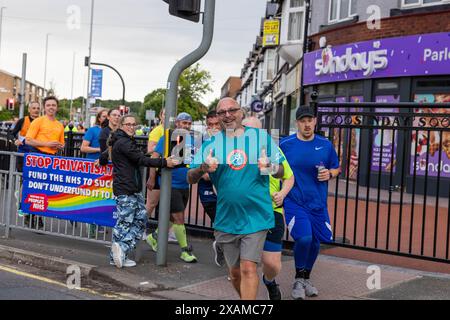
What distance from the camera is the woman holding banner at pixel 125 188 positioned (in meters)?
6.91

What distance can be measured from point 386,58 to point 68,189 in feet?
38.9

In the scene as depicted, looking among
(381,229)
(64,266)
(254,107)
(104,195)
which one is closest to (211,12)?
(104,195)

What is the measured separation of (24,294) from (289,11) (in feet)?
78.8

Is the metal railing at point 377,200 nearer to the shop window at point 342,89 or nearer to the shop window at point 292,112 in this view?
the shop window at point 342,89

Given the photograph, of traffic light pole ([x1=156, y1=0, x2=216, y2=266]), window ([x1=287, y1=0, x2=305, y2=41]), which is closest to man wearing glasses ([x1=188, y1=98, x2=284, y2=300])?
traffic light pole ([x1=156, y1=0, x2=216, y2=266])

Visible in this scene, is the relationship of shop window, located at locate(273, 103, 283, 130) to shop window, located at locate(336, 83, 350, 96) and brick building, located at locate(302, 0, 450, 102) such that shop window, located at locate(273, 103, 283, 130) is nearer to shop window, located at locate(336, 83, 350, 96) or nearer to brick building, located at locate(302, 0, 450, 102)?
brick building, located at locate(302, 0, 450, 102)

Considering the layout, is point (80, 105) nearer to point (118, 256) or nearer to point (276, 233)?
point (118, 256)

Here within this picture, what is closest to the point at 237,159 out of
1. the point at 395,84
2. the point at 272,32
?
the point at 395,84

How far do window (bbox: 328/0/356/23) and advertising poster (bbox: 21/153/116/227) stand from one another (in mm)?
13725

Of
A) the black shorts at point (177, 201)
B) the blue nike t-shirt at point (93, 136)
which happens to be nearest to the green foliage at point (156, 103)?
the blue nike t-shirt at point (93, 136)

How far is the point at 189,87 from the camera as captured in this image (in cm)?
5906

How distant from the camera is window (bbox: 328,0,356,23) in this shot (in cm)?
1950
